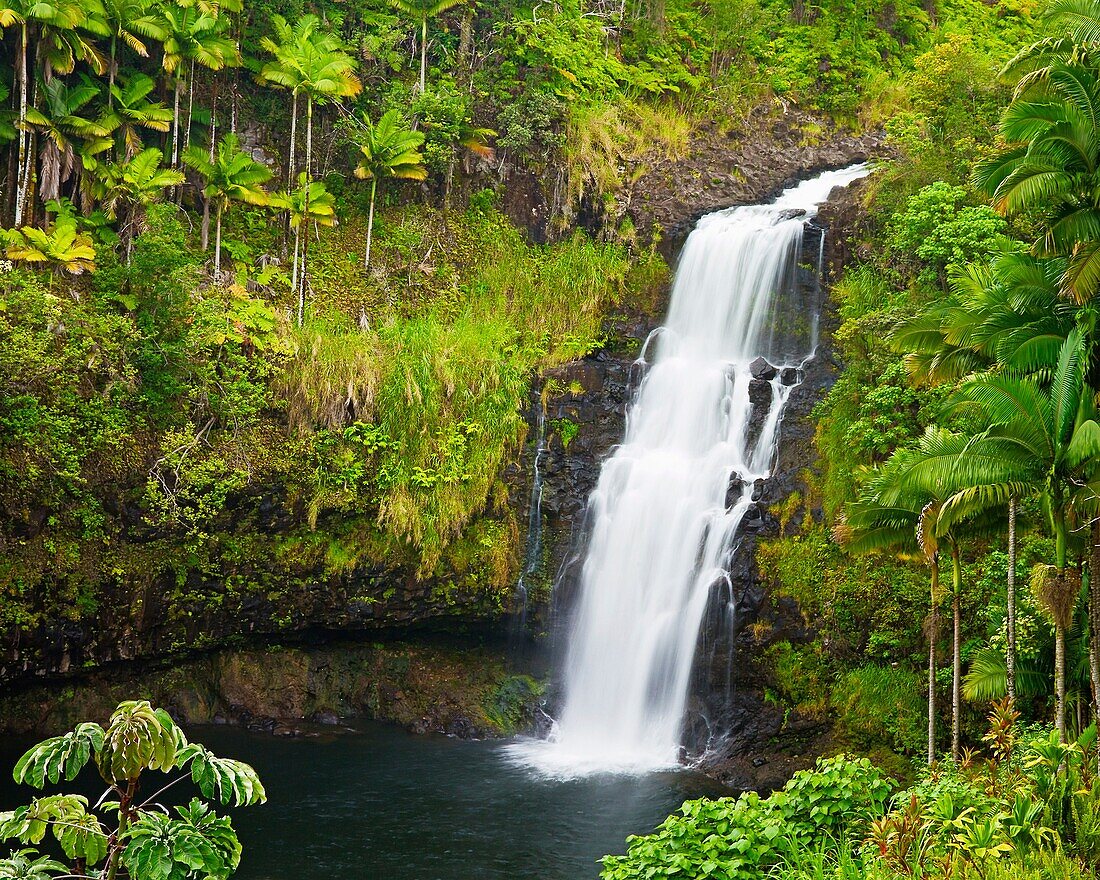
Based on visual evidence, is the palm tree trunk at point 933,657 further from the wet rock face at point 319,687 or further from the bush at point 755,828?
the wet rock face at point 319,687

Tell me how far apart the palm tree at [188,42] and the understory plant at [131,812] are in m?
21.4

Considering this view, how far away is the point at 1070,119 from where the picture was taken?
12.5 m

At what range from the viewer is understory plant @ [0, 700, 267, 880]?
4.69m

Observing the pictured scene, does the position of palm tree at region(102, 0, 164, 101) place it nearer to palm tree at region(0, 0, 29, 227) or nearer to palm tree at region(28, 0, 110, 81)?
palm tree at region(28, 0, 110, 81)

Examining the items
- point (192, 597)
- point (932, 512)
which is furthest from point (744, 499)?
point (192, 597)

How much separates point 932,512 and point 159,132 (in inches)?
802

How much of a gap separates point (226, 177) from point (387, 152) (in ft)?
13.0

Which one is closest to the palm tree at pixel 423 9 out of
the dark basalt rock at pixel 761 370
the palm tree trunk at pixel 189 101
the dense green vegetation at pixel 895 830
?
the palm tree trunk at pixel 189 101

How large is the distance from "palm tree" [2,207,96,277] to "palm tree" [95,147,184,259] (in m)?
1.16

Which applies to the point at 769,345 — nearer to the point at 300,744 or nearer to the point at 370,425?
the point at 370,425

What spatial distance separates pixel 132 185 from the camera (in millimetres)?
22188

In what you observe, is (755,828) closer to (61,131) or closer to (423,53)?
(61,131)

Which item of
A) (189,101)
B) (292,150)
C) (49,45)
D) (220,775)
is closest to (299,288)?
(292,150)

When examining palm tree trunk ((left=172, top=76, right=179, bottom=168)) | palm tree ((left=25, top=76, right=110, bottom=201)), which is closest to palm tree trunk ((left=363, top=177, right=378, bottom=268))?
palm tree trunk ((left=172, top=76, right=179, bottom=168))
